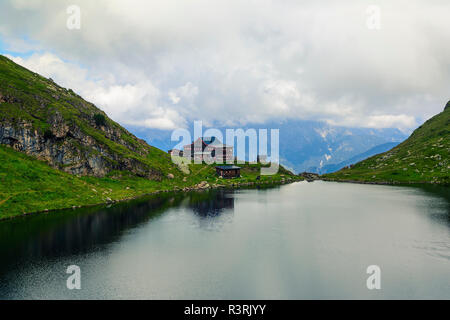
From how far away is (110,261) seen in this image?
1890 inches

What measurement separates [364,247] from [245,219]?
34.7 m

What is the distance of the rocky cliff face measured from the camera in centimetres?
10806

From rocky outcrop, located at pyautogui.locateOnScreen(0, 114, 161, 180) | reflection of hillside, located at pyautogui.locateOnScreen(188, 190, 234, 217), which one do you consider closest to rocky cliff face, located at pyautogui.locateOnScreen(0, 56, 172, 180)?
rocky outcrop, located at pyautogui.locateOnScreen(0, 114, 161, 180)

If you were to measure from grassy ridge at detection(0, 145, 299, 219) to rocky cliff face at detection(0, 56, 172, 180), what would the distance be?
17.4ft

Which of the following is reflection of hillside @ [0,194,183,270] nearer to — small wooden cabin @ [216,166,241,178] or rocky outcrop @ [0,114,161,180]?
rocky outcrop @ [0,114,161,180]

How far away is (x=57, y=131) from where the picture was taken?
117875mm

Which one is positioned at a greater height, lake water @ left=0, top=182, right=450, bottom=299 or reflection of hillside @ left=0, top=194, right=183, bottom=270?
reflection of hillside @ left=0, top=194, right=183, bottom=270

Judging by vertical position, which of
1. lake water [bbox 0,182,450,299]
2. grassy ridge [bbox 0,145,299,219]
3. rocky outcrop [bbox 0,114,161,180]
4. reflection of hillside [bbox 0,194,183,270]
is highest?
rocky outcrop [bbox 0,114,161,180]

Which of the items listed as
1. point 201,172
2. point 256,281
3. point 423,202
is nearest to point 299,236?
point 256,281

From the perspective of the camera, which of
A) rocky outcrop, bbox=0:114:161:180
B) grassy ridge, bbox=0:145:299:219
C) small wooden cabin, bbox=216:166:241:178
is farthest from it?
small wooden cabin, bbox=216:166:241:178

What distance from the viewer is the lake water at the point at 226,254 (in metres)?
37.9

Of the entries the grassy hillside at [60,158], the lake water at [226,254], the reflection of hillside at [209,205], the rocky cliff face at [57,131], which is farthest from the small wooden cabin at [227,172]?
the lake water at [226,254]
